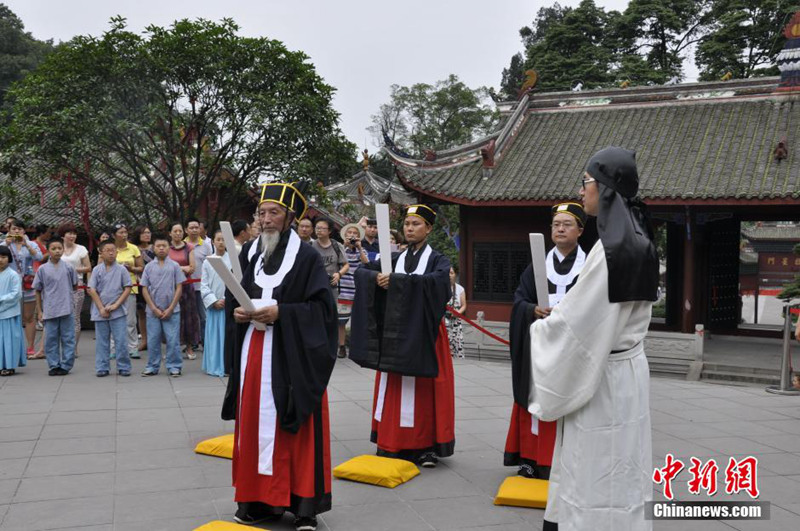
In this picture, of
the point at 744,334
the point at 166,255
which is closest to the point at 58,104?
the point at 166,255

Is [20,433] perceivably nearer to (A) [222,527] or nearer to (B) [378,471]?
(A) [222,527]

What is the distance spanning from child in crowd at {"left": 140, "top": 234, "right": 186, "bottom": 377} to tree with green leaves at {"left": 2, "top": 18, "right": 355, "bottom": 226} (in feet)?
13.4

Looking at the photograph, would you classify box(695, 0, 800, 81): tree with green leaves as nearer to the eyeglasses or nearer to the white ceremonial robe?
the eyeglasses

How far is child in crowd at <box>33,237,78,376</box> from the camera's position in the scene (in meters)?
8.60

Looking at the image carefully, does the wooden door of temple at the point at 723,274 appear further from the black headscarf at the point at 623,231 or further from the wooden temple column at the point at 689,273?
the black headscarf at the point at 623,231

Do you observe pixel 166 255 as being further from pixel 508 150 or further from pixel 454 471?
pixel 508 150

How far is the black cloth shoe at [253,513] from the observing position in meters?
4.14

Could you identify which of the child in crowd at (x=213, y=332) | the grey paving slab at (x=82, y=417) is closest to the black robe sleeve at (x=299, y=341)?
the grey paving slab at (x=82, y=417)

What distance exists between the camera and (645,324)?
3021 millimetres

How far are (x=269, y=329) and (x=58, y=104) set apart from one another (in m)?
9.50

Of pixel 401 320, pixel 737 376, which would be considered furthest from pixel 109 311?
pixel 737 376

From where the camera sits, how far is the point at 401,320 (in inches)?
215

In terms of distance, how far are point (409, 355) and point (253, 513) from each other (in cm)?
166

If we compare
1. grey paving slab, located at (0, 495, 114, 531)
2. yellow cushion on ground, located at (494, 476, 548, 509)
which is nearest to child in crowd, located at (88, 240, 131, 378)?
grey paving slab, located at (0, 495, 114, 531)
